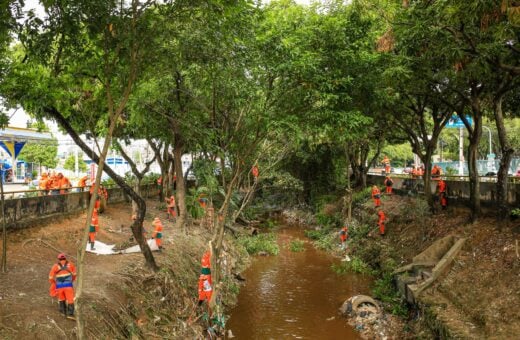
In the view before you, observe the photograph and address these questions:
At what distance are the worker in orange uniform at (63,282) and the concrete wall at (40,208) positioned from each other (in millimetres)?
6335

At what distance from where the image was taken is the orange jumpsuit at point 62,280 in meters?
8.77

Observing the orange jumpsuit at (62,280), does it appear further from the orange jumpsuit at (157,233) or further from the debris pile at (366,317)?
the debris pile at (366,317)

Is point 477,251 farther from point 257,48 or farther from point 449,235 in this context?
point 257,48

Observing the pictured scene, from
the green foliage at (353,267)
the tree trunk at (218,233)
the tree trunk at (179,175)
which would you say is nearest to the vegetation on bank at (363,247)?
the green foliage at (353,267)

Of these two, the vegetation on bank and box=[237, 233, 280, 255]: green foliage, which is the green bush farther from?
box=[237, 233, 280, 255]: green foliage

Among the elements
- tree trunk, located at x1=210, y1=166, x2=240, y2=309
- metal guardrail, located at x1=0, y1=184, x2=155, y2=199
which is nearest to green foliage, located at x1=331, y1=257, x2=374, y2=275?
tree trunk, located at x1=210, y1=166, x2=240, y2=309

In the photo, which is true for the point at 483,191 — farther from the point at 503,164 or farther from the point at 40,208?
the point at 40,208

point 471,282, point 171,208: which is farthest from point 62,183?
point 471,282

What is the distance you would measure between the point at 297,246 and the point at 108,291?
15985 millimetres

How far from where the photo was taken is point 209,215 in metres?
21.8

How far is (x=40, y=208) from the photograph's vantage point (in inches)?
630

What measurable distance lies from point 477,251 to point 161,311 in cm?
973

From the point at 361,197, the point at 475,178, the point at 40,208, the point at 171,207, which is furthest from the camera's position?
the point at 361,197

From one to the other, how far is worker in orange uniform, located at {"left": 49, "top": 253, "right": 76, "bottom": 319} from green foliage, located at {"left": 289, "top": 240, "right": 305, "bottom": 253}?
17.3 m
